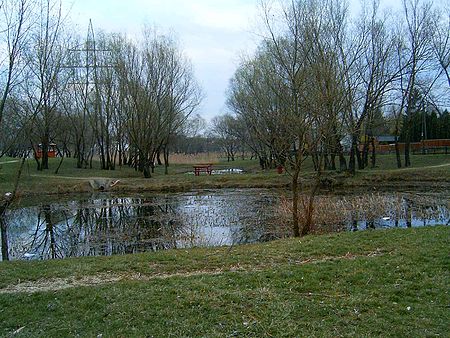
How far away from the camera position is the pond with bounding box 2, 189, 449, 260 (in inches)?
479

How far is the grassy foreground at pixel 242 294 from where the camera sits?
14.7 feet

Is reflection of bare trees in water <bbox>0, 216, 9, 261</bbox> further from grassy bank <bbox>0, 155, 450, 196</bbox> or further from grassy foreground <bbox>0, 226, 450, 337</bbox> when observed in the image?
grassy bank <bbox>0, 155, 450, 196</bbox>

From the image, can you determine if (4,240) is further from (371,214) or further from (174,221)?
(371,214)

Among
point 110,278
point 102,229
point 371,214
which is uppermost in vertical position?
point 110,278

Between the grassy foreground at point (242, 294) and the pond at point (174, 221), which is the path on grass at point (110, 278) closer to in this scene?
the grassy foreground at point (242, 294)

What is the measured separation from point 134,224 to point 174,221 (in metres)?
1.51

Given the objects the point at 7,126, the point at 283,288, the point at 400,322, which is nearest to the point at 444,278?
the point at 400,322

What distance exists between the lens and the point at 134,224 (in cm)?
1588

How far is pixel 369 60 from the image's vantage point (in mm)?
27375

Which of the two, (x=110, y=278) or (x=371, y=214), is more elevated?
(x=110, y=278)

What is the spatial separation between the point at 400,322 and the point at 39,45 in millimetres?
13635

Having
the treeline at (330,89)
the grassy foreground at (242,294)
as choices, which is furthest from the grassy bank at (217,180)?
the grassy foreground at (242,294)

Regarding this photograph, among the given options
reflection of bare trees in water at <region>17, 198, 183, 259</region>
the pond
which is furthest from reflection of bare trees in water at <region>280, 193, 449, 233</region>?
reflection of bare trees in water at <region>17, 198, 183, 259</region>

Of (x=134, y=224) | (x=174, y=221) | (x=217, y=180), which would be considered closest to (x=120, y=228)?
(x=134, y=224)
